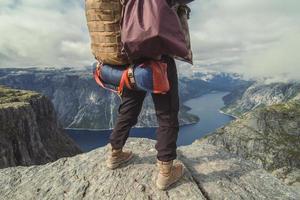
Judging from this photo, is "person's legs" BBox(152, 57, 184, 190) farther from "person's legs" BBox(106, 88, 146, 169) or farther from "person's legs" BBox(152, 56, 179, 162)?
"person's legs" BBox(106, 88, 146, 169)

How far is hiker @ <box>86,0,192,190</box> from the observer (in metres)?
7.67

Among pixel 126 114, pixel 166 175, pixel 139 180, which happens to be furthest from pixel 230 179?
pixel 126 114

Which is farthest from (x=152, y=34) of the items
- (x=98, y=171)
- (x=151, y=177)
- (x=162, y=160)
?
(x=98, y=171)

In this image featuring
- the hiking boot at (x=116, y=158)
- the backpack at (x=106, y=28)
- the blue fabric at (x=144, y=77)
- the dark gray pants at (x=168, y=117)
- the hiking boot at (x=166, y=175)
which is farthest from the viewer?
the hiking boot at (x=116, y=158)

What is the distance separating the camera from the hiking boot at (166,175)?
9266mm

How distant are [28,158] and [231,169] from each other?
17428 centimetres

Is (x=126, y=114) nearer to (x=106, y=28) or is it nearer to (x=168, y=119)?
(x=168, y=119)

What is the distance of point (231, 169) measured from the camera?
11062 mm

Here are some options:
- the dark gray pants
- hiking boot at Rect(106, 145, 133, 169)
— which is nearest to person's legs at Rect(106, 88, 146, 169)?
hiking boot at Rect(106, 145, 133, 169)

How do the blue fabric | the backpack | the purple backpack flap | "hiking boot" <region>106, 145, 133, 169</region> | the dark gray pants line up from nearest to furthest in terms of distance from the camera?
the purple backpack flap
the blue fabric
the backpack
the dark gray pants
"hiking boot" <region>106, 145, 133, 169</region>

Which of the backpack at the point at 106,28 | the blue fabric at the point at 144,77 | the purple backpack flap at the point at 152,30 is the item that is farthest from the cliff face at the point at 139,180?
the purple backpack flap at the point at 152,30

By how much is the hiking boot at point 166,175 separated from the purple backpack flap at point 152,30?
3.07 metres

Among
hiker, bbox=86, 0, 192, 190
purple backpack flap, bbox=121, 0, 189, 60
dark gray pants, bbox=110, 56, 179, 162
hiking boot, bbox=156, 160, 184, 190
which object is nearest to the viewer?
purple backpack flap, bbox=121, 0, 189, 60

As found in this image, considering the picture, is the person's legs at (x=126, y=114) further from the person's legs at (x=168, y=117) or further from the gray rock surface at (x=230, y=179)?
the gray rock surface at (x=230, y=179)
